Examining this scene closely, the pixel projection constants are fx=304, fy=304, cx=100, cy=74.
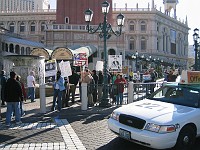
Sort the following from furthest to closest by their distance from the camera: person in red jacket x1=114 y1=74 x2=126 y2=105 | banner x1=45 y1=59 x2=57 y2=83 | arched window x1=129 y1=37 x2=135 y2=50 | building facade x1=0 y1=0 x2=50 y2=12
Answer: building facade x1=0 y1=0 x2=50 y2=12 < arched window x1=129 y1=37 x2=135 y2=50 < banner x1=45 y1=59 x2=57 y2=83 < person in red jacket x1=114 y1=74 x2=126 y2=105

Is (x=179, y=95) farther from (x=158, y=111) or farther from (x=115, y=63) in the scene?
(x=115, y=63)

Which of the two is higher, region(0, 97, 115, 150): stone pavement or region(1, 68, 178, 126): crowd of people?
region(1, 68, 178, 126): crowd of people

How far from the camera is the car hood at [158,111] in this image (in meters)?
6.85

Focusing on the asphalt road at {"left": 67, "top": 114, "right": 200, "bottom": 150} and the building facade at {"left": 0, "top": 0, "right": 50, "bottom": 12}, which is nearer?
the asphalt road at {"left": 67, "top": 114, "right": 200, "bottom": 150}

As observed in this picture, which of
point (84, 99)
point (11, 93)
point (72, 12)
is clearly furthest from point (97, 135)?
point (72, 12)

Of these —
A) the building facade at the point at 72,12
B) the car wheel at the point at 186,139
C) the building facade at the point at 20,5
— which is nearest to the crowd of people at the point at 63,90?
the car wheel at the point at 186,139

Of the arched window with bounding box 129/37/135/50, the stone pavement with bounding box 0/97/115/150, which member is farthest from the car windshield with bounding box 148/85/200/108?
the arched window with bounding box 129/37/135/50

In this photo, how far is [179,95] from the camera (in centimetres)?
812

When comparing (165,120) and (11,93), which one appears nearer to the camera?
(165,120)

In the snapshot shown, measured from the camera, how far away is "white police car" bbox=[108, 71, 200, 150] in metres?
Result: 6.60

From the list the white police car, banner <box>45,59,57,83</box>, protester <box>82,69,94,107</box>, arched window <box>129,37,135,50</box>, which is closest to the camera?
the white police car

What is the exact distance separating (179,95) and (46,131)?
3.94 meters

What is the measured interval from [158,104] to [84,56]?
12.3 metres

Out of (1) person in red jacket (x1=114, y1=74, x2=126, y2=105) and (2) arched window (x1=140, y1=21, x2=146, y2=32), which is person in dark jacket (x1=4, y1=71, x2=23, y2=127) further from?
(2) arched window (x1=140, y1=21, x2=146, y2=32)
